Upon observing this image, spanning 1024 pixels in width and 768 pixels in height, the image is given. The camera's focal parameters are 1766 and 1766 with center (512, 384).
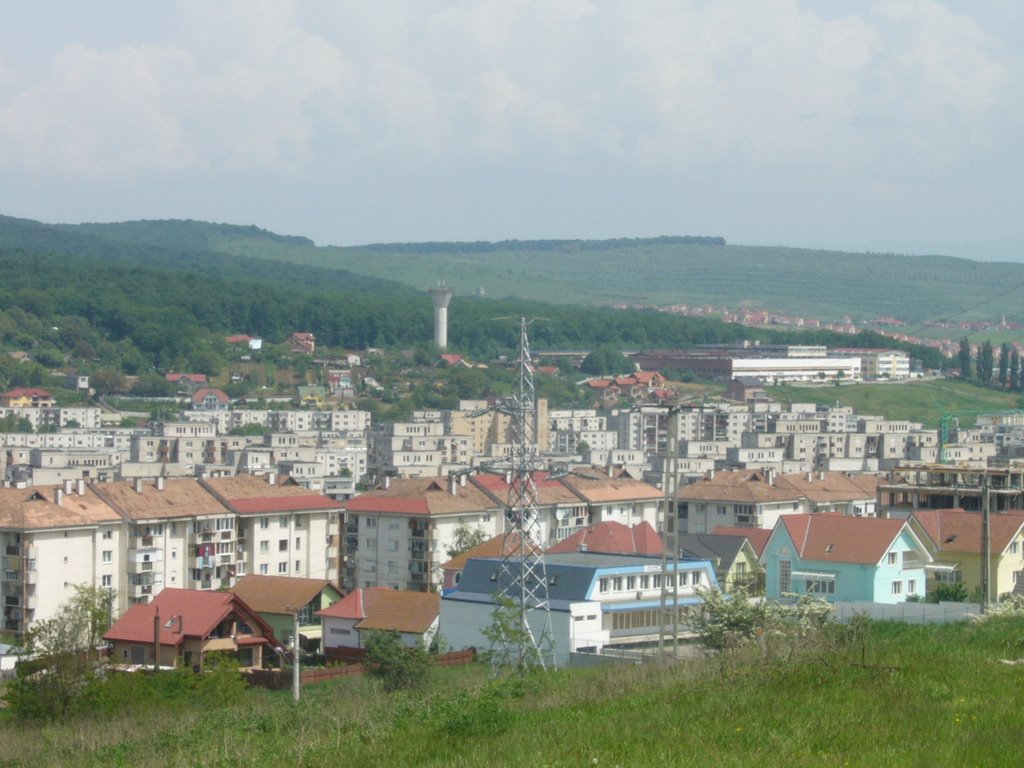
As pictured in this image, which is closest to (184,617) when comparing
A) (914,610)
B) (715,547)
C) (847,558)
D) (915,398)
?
(847,558)

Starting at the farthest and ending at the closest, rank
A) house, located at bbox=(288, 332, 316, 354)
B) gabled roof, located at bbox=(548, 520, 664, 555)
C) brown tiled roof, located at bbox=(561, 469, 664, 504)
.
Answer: house, located at bbox=(288, 332, 316, 354) < brown tiled roof, located at bbox=(561, 469, 664, 504) < gabled roof, located at bbox=(548, 520, 664, 555)

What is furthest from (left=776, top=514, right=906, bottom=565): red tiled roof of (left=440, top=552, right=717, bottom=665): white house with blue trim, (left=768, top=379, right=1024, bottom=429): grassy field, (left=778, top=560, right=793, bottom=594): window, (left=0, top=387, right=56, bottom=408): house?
(left=768, top=379, right=1024, bottom=429): grassy field

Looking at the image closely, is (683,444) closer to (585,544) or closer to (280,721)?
(585,544)

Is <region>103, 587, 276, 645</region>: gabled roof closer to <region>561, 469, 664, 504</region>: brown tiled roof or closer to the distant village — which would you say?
the distant village

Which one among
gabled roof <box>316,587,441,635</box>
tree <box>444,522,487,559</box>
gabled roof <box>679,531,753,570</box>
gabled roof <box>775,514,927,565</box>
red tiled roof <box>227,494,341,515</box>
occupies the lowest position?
tree <box>444,522,487,559</box>

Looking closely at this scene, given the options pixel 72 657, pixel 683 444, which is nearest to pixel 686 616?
pixel 72 657

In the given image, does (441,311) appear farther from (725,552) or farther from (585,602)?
(585,602)

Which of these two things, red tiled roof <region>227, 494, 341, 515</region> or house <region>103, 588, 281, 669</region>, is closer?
house <region>103, 588, 281, 669</region>
